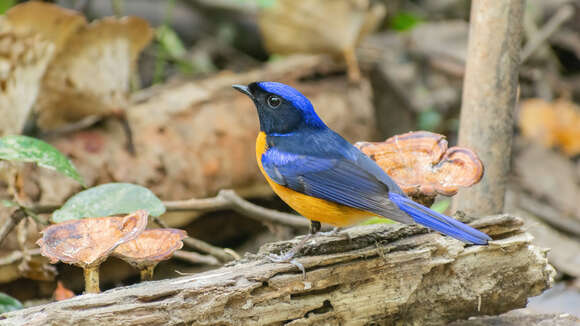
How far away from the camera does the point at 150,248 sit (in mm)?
2766

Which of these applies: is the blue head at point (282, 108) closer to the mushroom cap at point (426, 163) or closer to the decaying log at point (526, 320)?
the mushroom cap at point (426, 163)

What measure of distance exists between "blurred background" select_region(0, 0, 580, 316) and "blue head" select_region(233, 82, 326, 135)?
101cm

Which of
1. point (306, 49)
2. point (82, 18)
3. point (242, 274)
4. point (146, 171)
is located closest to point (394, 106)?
point (306, 49)

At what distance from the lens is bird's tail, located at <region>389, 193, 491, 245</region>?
8.51 feet

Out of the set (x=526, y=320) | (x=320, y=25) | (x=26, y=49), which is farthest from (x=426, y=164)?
(x=320, y=25)

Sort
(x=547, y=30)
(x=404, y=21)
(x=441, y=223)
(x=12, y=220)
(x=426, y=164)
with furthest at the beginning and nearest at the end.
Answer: (x=404, y=21) < (x=547, y=30) < (x=12, y=220) < (x=426, y=164) < (x=441, y=223)

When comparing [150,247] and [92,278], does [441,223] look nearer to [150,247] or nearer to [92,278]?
[150,247]

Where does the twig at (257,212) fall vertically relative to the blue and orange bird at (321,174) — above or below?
below

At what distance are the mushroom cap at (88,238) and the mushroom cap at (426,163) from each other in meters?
1.32

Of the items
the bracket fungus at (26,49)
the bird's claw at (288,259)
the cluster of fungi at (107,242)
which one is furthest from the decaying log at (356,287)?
the bracket fungus at (26,49)

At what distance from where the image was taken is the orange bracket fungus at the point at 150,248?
267 centimetres

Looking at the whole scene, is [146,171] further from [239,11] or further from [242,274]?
[239,11]

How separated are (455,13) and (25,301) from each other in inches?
255

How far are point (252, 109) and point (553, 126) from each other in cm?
337
